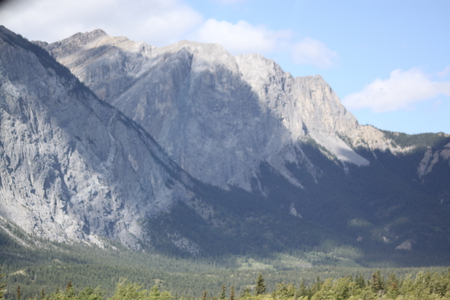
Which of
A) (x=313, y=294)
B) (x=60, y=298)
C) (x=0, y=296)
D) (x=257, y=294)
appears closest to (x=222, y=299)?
(x=257, y=294)

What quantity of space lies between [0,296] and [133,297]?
2867cm

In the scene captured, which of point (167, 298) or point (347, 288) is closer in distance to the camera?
point (167, 298)

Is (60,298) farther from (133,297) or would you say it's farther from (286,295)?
(286,295)

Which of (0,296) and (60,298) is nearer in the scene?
(0,296)

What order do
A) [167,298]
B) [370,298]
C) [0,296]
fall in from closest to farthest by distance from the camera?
[0,296], [167,298], [370,298]

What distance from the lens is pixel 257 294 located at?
15312 cm

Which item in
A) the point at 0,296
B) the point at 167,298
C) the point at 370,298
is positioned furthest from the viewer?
the point at 370,298

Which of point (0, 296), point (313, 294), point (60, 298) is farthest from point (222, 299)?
point (0, 296)

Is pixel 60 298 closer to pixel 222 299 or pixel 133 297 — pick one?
pixel 133 297

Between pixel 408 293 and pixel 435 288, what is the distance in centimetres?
930

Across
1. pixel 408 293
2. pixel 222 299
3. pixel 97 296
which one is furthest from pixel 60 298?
pixel 408 293

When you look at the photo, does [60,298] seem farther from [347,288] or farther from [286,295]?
[347,288]

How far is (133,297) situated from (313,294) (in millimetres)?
50107

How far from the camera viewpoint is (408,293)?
15162cm
